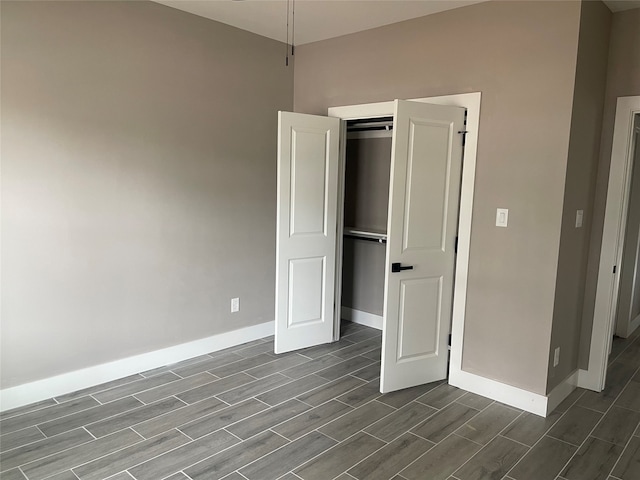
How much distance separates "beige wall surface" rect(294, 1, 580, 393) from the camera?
2.95 m

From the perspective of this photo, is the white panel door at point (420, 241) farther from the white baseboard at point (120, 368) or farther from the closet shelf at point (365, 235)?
the white baseboard at point (120, 368)

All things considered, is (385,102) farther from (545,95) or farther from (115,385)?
(115,385)

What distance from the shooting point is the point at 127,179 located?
3408 mm

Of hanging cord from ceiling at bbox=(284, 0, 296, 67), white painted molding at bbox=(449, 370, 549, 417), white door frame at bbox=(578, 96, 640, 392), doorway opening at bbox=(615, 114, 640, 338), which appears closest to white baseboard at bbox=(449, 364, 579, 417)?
white painted molding at bbox=(449, 370, 549, 417)

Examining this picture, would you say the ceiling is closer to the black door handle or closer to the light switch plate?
the light switch plate

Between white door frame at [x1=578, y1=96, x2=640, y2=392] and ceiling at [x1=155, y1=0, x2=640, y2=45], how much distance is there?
0.80m

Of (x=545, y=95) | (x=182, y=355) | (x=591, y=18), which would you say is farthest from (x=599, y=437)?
(x=182, y=355)

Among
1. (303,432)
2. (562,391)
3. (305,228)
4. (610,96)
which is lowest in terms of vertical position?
(303,432)

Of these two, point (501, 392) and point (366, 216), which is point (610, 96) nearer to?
point (501, 392)

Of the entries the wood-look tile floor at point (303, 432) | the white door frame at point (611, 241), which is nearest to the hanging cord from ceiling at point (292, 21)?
the white door frame at point (611, 241)

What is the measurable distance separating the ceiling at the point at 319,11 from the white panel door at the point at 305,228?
773 millimetres

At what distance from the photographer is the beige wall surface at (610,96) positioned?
3176 mm

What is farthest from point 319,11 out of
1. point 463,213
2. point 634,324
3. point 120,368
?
point 634,324

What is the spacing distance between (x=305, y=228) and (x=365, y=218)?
114 cm
